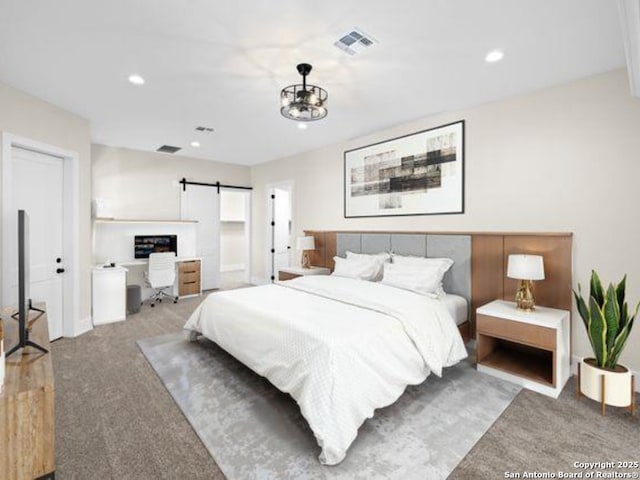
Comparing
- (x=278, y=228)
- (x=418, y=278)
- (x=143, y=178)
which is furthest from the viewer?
(x=278, y=228)

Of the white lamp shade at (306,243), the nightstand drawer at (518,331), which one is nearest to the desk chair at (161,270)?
the white lamp shade at (306,243)

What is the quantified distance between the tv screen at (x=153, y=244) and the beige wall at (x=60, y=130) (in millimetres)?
1487

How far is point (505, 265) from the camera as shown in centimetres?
318

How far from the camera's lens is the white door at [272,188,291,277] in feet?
22.0

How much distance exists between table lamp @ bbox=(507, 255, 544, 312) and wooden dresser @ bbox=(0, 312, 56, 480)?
334cm

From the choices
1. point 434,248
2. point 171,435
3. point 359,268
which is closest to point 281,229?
point 359,268

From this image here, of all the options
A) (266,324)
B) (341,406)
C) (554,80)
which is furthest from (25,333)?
(554,80)

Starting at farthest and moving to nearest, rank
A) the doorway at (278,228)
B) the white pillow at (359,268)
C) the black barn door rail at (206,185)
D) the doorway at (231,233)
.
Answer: the doorway at (231,233), the doorway at (278,228), the black barn door rail at (206,185), the white pillow at (359,268)

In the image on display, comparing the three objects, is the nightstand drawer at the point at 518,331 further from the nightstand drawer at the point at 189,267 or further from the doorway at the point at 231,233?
the doorway at the point at 231,233

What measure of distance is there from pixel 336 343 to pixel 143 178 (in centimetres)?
527

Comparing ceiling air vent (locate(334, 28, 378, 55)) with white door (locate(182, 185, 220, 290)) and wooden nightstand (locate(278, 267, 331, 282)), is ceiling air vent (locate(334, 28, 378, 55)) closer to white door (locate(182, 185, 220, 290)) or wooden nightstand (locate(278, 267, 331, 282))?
wooden nightstand (locate(278, 267, 331, 282))

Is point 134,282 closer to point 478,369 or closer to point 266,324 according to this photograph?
point 266,324

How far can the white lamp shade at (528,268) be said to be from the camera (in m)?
2.66

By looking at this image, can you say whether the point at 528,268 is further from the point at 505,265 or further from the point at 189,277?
the point at 189,277
